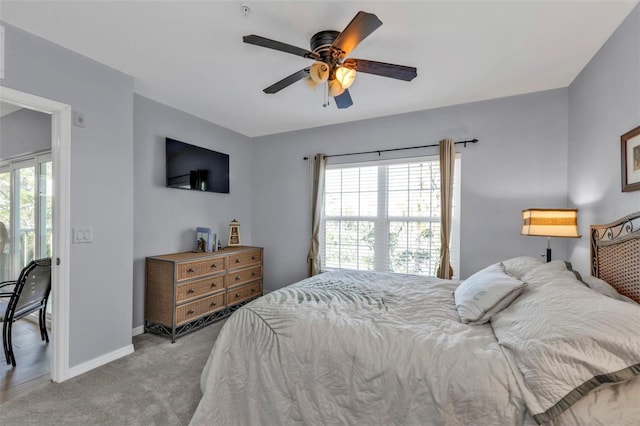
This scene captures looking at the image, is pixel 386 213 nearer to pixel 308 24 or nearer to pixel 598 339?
pixel 308 24

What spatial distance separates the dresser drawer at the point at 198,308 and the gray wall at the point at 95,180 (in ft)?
1.47

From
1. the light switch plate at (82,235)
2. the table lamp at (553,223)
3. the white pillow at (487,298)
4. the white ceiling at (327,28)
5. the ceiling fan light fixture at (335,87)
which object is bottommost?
the white pillow at (487,298)

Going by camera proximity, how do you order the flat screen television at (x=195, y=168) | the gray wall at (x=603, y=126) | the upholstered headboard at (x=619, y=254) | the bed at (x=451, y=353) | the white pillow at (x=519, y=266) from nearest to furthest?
1. the bed at (x=451, y=353)
2. the upholstered headboard at (x=619, y=254)
3. the gray wall at (x=603, y=126)
4. the white pillow at (x=519, y=266)
5. the flat screen television at (x=195, y=168)

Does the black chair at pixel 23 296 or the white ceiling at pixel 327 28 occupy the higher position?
the white ceiling at pixel 327 28

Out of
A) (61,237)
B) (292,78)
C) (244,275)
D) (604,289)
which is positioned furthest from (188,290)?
(604,289)

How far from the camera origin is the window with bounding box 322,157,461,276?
3510 mm

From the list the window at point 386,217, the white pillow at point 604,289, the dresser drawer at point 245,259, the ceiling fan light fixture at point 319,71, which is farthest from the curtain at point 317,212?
the white pillow at point 604,289

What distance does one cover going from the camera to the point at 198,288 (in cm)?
317

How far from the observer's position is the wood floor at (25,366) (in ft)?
7.06

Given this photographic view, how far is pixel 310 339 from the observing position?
1559mm

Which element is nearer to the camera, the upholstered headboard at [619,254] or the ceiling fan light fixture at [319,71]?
the upholstered headboard at [619,254]

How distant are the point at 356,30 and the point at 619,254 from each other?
2.03 metres

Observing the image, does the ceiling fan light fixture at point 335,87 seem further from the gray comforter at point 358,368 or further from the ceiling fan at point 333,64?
the gray comforter at point 358,368

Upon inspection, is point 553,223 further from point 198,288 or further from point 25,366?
point 25,366
